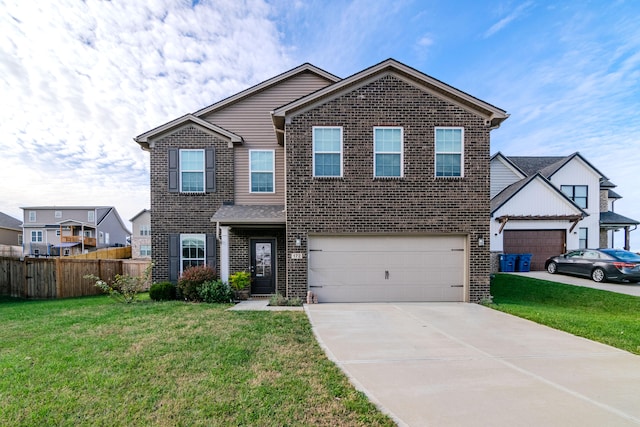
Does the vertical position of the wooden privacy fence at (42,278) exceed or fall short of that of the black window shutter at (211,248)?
it falls short

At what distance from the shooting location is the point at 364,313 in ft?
25.7

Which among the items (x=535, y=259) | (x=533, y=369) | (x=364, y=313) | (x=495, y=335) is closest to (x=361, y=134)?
(x=364, y=313)

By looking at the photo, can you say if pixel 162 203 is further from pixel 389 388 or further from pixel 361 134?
pixel 389 388

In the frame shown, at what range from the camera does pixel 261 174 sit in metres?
11.1

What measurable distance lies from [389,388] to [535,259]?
15.7m

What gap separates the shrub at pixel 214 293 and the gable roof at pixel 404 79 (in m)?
5.75

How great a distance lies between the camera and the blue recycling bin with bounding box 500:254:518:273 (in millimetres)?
14914

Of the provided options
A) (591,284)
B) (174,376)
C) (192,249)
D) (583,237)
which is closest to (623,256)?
(591,284)

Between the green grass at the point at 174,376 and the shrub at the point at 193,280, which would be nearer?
the green grass at the point at 174,376

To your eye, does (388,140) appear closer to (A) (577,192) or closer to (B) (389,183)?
(B) (389,183)

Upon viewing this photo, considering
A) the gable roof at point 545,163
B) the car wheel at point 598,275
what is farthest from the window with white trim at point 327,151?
the gable roof at point 545,163

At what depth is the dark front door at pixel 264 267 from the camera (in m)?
10.8

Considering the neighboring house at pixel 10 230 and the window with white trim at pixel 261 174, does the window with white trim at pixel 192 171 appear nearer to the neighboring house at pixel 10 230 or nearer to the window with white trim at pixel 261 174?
the window with white trim at pixel 261 174

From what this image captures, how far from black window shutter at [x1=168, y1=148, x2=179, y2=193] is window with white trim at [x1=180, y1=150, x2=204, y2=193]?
0.17 metres
